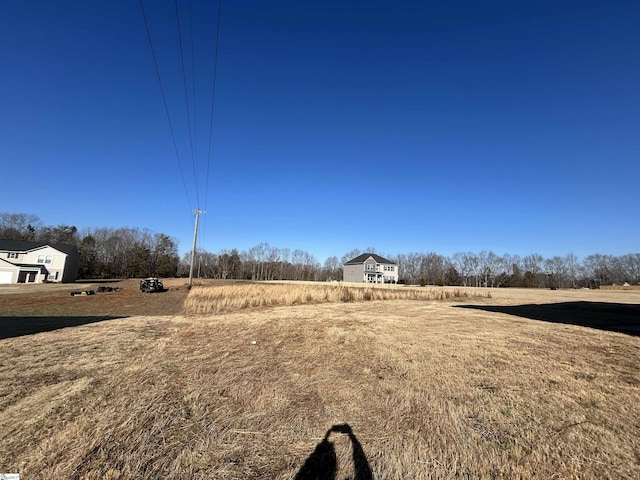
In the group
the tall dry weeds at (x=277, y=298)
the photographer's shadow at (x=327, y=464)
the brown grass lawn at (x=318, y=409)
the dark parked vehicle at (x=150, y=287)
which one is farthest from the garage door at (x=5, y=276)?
the photographer's shadow at (x=327, y=464)

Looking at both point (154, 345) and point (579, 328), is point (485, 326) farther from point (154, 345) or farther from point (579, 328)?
point (154, 345)

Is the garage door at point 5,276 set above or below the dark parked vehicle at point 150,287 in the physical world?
above

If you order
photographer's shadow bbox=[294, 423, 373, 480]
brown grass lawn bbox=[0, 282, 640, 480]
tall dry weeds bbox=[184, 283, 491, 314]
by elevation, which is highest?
tall dry weeds bbox=[184, 283, 491, 314]

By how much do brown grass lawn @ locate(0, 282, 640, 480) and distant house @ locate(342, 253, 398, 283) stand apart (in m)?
59.3

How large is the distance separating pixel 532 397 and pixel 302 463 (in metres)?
3.29

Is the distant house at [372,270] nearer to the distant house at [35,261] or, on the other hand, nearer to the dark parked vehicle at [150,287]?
the dark parked vehicle at [150,287]

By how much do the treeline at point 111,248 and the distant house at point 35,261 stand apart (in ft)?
41.5

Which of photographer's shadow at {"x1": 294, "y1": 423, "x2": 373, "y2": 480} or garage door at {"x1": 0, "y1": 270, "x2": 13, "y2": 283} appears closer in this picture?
photographer's shadow at {"x1": 294, "y1": 423, "x2": 373, "y2": 480}

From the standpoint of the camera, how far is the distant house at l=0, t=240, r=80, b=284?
4033 centimetres

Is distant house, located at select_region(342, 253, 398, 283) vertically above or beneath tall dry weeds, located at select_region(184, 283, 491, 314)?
above

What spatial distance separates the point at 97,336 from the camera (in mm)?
7328

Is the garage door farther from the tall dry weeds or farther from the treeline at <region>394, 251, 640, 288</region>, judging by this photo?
the treeline at <region>394, 251, 640, 288</region>

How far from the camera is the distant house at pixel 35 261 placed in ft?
132

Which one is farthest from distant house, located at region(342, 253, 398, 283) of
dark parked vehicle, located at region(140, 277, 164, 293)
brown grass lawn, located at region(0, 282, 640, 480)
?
brown grass lawn, located at region(0, 282, 640, 480)
